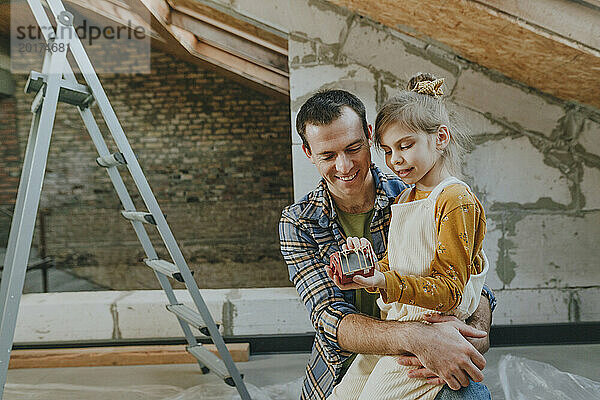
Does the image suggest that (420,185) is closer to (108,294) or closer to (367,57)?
(367,57)

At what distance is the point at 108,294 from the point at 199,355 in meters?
1.18

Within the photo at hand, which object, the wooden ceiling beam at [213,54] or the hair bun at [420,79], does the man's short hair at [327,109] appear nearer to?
the hair bun at [420,79]

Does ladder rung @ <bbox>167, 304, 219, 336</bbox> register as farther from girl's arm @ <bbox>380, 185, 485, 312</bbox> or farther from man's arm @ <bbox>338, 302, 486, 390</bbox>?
girl's arm @ <bbox>380, 185, 485, 312</bbox>

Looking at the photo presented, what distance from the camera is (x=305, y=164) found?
2.91m

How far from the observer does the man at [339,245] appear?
1234 millimetres

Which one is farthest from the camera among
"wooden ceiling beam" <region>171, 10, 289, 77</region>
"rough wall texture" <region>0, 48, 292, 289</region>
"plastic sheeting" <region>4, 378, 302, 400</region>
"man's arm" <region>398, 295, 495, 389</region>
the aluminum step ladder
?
"rough wall texture" <region>0, 48, 292, 289</region>

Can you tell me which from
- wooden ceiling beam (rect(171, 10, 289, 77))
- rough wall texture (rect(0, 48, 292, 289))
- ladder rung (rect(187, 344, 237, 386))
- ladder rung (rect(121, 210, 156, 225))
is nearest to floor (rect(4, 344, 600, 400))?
ladder rung (rect(187, 344, 237, 386))

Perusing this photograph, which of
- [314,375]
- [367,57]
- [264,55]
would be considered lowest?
[314,375]

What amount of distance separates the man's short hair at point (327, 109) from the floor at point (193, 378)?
1587 millimetres

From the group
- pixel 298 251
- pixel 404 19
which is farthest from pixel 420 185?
pixel 404 19

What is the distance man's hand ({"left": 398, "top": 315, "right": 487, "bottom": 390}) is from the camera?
1.16 metres

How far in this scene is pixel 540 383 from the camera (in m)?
2.32

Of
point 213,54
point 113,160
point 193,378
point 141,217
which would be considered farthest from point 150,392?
point 213,54

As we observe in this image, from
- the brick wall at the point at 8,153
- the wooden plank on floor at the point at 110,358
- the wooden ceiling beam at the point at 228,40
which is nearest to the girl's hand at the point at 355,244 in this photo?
the wooden plank on floor at the point at 110,358
